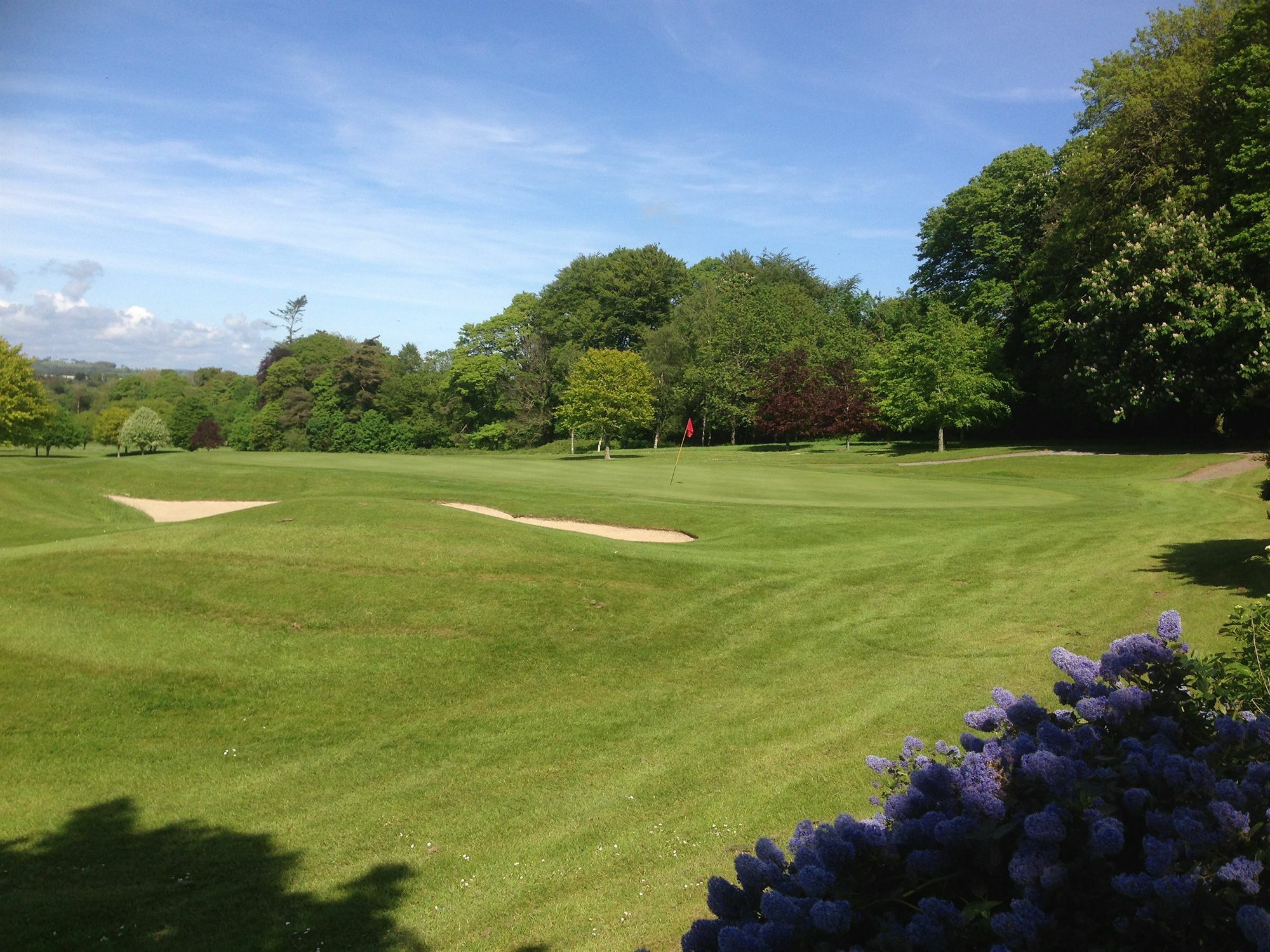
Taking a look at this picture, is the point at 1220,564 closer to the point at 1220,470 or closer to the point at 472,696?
the point at 472,696

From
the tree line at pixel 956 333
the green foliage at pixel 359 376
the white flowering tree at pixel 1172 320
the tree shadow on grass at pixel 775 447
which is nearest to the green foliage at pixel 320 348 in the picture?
the tree line at pixel 956 333

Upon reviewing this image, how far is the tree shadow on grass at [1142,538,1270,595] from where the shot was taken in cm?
1362

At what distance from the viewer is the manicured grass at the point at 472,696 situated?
20.5 feet

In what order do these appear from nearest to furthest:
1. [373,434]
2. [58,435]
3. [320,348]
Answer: [58,435]
[373,434]
[320,348]

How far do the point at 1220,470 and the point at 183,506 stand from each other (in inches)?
1491

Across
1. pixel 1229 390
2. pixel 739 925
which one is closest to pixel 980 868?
pixel 739 925

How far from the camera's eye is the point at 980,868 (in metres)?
2.73

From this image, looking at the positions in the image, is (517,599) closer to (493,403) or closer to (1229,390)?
(1229,390)

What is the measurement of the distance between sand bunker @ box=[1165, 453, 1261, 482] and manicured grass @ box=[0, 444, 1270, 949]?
13.6 metres

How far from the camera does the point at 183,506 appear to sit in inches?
1147

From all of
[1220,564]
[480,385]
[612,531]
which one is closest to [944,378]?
[612,531]

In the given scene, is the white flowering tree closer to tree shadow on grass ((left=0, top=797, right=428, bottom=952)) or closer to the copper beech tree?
the copper beech tree

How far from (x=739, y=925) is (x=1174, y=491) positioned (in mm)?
29133

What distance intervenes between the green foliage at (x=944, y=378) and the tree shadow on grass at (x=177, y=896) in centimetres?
4861
